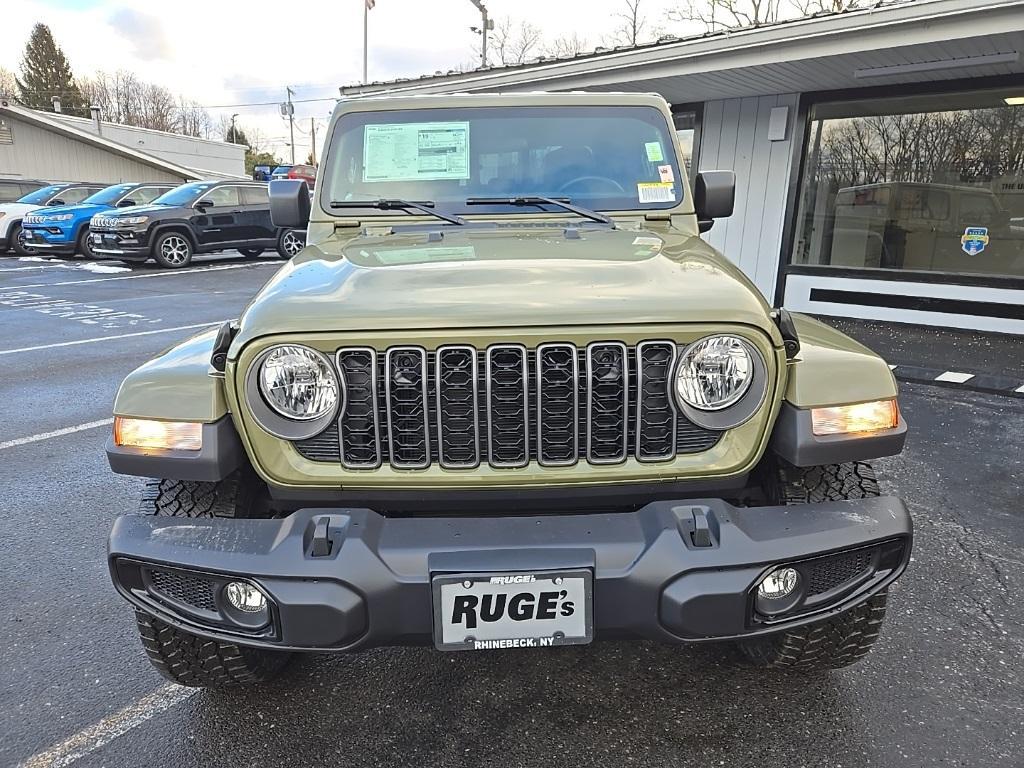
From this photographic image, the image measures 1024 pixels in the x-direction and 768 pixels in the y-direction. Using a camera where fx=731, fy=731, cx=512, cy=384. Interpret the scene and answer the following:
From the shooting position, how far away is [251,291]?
1178cm

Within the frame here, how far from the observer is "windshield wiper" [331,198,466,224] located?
9.57 feet

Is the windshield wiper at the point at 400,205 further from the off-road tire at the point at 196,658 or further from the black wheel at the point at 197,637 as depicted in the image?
the off-road tire at the point at 196,658

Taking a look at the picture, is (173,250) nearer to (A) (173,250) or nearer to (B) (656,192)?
(A) (173,250)

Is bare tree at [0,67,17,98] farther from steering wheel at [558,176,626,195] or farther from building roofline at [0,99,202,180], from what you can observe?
steering wheel at [558,176,626,195]

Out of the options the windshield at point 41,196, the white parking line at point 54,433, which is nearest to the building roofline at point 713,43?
the white parking line at point 54,433

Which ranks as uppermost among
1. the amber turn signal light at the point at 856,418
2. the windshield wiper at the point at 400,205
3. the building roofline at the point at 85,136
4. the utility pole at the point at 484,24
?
the utility pole at the point at 484,24

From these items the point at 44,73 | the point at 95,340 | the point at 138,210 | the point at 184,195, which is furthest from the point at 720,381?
the point at 44,73

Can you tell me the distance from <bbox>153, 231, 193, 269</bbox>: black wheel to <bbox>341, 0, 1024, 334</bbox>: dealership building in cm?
729

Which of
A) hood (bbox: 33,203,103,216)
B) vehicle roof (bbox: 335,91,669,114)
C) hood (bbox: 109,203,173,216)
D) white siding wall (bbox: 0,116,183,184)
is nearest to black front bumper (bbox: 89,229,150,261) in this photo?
hood (bbox: 109,203,173,216)

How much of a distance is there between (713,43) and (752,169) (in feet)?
6.81

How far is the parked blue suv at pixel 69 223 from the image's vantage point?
608 inches

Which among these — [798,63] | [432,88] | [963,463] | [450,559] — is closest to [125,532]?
[450,559]

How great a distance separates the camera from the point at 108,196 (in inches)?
637

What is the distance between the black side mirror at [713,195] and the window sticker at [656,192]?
0.14m
